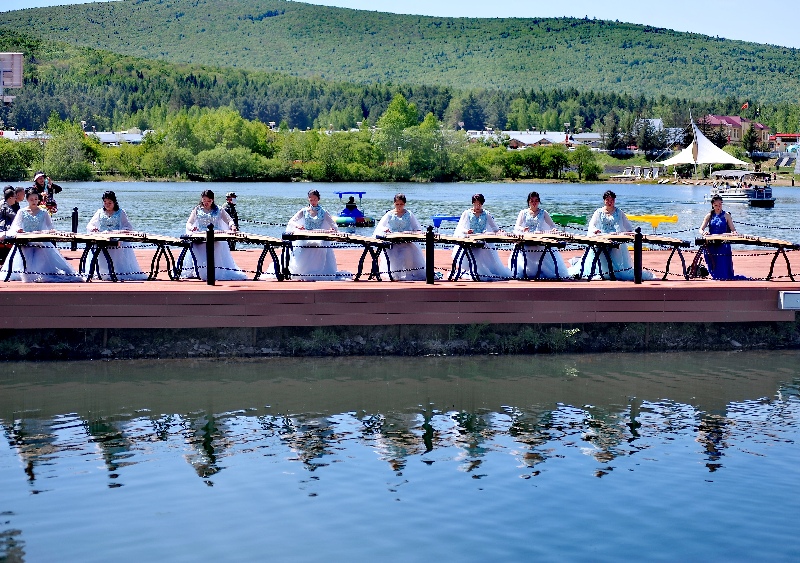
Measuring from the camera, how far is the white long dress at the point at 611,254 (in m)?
18.5

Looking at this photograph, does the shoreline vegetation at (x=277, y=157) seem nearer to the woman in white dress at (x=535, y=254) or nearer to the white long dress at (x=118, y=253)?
the white long dress at (x=118, y=253)

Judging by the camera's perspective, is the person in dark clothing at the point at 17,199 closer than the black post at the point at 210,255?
No

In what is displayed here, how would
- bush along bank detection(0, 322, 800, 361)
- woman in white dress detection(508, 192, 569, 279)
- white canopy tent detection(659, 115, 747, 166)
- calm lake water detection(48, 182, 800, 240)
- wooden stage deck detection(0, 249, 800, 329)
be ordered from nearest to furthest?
1. wooden stage deck detection(0, 249, 800, 329)
2. bush along bank detection(0, 322, 800, 361)
3. woman in white dress detection(508, 192, 569, 279)
4. calm lake water detection(48, 182, 800, 240)
5. white canopy tent detection(659, 115, 747, 166)

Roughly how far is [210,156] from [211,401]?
133m

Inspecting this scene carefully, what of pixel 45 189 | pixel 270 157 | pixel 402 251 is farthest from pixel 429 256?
pixel 270 157

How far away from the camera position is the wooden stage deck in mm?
16219

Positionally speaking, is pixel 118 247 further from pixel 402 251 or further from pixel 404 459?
pixel 404 459

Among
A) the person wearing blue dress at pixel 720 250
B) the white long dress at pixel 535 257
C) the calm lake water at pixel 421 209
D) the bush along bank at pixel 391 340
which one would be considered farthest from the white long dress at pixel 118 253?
the calm lake water at pixel 421 209

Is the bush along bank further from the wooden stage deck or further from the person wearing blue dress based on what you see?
the person wearing blue dress

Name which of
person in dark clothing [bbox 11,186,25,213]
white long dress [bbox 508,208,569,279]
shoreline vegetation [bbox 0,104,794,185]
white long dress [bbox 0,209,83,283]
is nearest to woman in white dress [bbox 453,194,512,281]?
white long dress [bbox 508,208,569,279]

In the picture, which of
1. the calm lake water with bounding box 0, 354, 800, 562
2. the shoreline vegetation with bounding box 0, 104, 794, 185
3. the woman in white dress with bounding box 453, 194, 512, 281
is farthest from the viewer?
the shoreline vegetation with bounding box 0, 104, 794, 185

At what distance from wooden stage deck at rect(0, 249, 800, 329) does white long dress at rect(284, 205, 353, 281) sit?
544mm

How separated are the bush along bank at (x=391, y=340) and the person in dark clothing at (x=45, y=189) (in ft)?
8.59

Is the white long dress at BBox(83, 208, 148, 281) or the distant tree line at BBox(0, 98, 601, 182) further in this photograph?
the distant tree line at BBox(0, 98, 601, 182)
